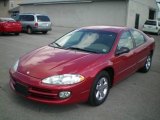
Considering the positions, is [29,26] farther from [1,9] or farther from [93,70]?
[1,9]

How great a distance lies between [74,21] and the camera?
104 ft

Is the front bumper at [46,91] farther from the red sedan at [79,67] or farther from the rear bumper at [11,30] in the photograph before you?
the rear bumper at [11,30]

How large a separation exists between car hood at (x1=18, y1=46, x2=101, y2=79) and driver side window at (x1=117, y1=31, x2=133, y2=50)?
2.90 feet

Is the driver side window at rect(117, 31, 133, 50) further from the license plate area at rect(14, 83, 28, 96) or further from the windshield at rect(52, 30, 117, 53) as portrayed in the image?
the license plate area at rect(14, 83, 28, 96)

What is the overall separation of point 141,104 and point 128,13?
22.3m

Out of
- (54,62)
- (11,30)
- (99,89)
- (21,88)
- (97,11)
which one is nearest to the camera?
(21,88)

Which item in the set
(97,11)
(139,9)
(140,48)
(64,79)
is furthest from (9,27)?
(139,9)

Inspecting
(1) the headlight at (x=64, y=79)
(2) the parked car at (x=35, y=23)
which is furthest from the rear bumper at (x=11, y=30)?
(1) the headlight at (x=64, y=79)

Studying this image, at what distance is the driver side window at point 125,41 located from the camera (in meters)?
5.85

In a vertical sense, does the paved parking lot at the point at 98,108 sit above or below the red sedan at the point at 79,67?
below

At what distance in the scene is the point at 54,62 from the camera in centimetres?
488

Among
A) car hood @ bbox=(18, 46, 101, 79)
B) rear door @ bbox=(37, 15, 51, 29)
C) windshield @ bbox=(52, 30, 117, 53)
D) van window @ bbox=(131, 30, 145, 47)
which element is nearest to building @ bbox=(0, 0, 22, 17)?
rear door @ bbox=(37, 15, 51, 29)

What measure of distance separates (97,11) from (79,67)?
24.8 metres

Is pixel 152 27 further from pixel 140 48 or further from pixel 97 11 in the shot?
pixel 140 48
